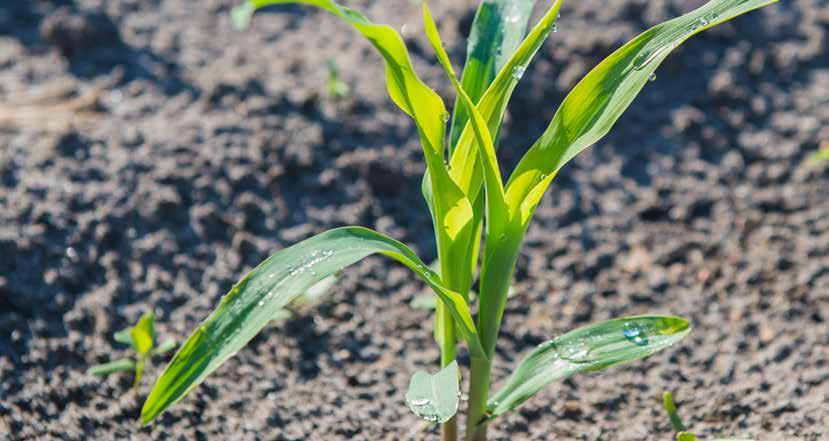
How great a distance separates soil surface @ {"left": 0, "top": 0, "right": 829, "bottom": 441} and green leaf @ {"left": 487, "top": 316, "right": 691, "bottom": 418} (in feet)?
0.95

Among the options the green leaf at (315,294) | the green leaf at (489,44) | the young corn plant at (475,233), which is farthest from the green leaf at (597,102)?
the green leaf at (315,294)

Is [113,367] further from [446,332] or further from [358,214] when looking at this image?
[358,214]

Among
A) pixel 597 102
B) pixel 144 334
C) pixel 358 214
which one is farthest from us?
pixel 358 214

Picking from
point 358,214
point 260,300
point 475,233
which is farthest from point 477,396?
point 358,214

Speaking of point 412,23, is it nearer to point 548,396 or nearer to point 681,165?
point 681,165

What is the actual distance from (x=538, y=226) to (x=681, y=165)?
0.44 meters

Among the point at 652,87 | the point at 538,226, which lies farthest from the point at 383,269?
the point at 652,87

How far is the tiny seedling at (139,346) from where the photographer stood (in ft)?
4.47

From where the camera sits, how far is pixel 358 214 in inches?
75.8

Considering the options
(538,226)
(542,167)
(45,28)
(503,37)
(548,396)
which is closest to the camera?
(542,167)

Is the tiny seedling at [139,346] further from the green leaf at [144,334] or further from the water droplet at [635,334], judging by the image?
the water droplet at [635,334]

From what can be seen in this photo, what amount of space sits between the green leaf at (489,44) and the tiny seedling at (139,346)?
1.89 feet

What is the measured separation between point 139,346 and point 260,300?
469mm

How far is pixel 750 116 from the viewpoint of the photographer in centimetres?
226
